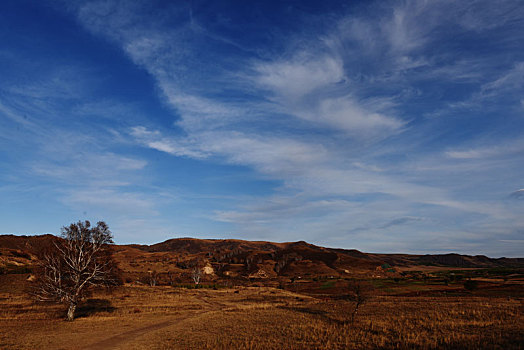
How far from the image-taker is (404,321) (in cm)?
3127

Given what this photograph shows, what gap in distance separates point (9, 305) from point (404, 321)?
5549 cm

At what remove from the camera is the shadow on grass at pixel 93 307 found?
1678 inches

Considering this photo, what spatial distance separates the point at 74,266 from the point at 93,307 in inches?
547

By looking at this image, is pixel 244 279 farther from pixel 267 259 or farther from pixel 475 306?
pixel 475 306

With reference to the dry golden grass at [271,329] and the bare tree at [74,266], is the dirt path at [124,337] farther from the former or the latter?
the bare tree at [74,266]

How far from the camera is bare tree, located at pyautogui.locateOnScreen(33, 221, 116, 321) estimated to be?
123ft

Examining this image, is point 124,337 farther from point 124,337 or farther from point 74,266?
point 74,266

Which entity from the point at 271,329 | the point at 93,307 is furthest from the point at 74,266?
the point at 271,329

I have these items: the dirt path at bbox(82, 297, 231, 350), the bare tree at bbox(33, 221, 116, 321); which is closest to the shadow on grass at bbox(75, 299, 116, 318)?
the bare tree at bbox(33, 221, 116, 321)

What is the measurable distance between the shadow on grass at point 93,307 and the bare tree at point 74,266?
401 centimetres

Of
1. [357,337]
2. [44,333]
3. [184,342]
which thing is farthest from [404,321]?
[44,333]

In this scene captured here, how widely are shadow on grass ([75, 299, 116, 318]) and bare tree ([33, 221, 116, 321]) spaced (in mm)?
4010

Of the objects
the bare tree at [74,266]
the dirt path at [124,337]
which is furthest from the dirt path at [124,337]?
the bare tree at [74,266]

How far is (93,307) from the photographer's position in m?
48.0
